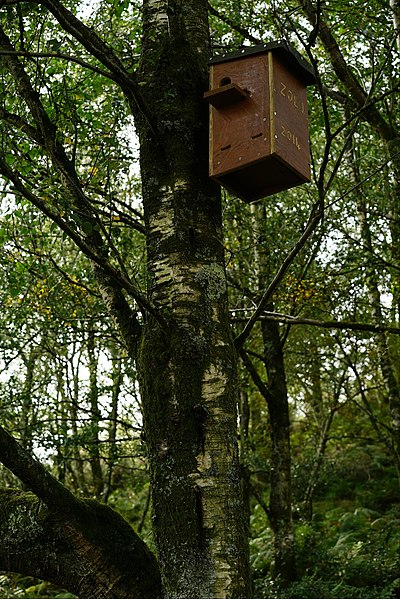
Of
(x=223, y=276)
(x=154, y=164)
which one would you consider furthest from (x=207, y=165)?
(x=223, y=276)

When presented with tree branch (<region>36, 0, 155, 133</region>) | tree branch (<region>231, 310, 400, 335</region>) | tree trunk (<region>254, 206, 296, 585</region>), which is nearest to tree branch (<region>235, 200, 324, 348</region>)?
tree branch (<region>231, 310, 400, 335</region>)

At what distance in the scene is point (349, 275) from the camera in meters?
7.42

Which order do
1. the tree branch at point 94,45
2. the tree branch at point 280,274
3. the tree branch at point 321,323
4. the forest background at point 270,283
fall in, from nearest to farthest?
the tree branch at point 94,45 → the tree branch at point 280,274 → the tree branch at point 321,323 → the forest background at point 270,283

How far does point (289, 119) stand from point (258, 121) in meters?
0.21

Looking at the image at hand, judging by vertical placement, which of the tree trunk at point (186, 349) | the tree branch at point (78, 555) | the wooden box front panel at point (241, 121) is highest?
the wooden box front panel at point (241, 121)

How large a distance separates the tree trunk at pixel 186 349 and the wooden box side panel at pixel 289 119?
0.32m

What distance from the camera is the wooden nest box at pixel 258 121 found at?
2785mm

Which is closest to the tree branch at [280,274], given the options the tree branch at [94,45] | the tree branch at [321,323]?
the tree branch at [321,323]

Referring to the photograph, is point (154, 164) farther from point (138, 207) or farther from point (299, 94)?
point (138, 207)

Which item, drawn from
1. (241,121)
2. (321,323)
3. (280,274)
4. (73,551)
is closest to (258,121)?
(241,121)

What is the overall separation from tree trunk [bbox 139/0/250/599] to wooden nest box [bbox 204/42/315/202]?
0.38ft

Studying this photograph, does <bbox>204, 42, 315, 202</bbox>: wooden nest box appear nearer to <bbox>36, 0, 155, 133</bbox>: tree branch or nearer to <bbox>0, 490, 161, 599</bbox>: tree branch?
<bbox>36, 0, 155, 133</bbox>: tree branch

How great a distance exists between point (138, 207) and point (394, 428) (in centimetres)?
462

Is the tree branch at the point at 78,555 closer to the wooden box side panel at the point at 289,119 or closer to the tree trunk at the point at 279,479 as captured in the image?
the wooden box side panel at the point at 289,119
